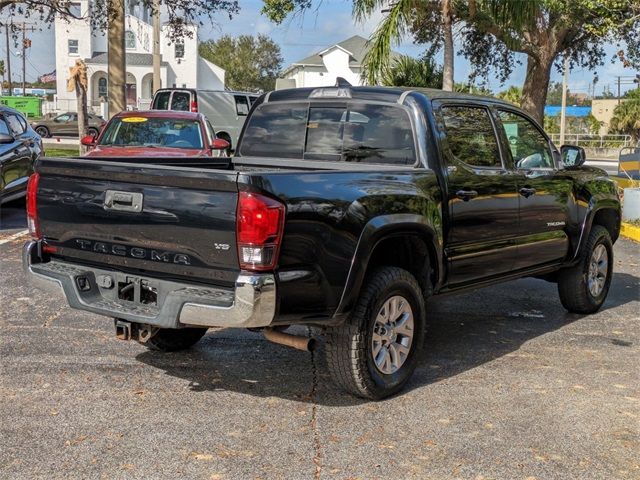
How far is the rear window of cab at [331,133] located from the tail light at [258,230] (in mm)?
1708

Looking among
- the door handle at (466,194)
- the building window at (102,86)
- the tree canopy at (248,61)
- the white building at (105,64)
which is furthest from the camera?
the tree canopy at (248,61)

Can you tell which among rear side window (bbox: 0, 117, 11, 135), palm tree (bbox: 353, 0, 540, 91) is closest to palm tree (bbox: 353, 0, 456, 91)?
palm tree (bbox: 353, 0, 540, 91)

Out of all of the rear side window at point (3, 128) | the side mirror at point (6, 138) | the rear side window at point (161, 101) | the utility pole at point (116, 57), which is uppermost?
the utility pole at point (116, 57)

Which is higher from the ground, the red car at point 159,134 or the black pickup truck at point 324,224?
the red car at point 159,134

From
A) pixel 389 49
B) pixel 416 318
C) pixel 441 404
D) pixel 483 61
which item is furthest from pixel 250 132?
pixel 483 61

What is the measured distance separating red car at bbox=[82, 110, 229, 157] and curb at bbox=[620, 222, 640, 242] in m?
6.39

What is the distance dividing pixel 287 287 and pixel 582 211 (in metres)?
3.87

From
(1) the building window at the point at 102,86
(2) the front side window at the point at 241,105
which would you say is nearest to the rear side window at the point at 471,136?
(2) the front side window at the point at 241,105

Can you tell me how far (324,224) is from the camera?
476 centimetres

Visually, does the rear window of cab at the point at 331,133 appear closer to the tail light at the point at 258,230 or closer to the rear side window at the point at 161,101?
the tail light at the point at 258,230

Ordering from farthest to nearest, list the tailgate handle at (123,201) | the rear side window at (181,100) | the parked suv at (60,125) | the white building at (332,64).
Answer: the white building at (332,64), the parked suv at (60,125), the rear side window at (181,100), the tailgate handle at (123,201)

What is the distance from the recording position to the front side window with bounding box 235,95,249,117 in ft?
84.0

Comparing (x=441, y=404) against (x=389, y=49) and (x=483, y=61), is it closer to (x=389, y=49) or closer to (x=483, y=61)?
(x=389, y=49)

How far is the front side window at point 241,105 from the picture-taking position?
84.0 ft
